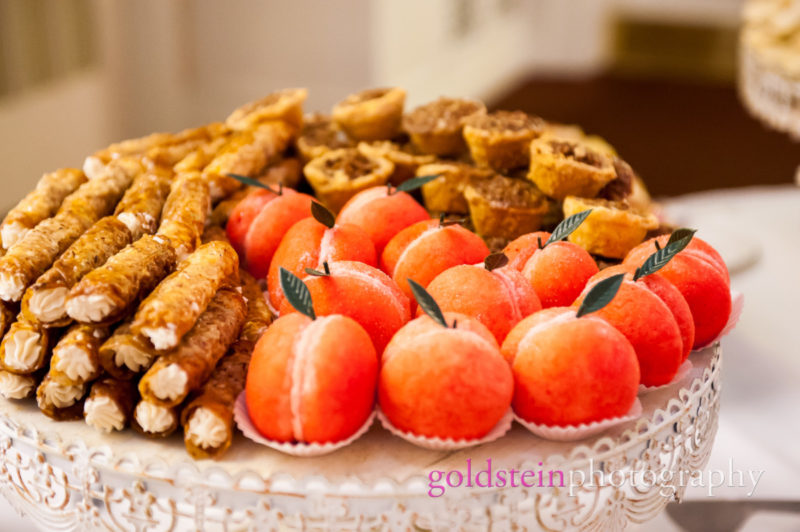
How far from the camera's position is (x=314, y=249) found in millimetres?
973

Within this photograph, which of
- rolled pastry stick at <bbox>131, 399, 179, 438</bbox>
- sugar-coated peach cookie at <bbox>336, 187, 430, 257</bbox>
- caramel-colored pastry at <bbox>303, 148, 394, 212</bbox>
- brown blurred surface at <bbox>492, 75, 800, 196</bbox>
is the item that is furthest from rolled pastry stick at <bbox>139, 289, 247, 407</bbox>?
brown blurred surface at <bbox>492, 75, 800, 196</bbox>

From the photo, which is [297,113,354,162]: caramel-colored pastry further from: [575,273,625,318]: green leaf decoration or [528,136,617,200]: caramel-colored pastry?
[575,273,625,318]: green leaf decoration

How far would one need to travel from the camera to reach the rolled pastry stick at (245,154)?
1.19 metres

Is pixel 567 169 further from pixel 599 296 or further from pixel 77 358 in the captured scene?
pixel 77 358

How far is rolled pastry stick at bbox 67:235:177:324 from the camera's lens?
0.78m

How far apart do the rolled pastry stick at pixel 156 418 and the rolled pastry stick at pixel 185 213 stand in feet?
0.69

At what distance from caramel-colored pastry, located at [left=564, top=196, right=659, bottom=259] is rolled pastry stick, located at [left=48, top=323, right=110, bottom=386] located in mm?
609

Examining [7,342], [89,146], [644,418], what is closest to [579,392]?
[644,418]

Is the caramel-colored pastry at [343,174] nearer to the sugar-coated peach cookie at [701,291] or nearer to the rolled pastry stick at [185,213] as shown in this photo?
the rolled pastry stick at [185,213]

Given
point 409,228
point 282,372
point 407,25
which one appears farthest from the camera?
point 407,25

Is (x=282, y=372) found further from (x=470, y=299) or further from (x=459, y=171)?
(x=459, y=171)

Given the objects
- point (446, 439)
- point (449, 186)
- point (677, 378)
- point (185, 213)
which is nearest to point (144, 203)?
point (185, 213)

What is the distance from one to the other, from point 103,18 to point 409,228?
11.1ft

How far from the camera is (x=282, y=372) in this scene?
2.46ft
